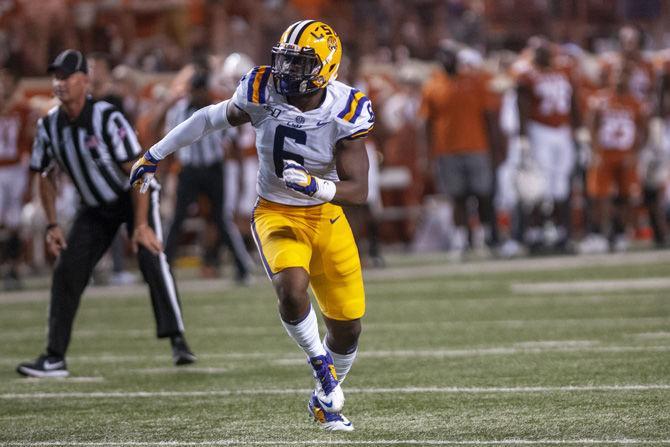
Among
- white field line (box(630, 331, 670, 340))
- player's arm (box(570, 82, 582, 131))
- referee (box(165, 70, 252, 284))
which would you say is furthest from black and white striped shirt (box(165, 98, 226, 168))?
white field line (box(630, 331, 670, 340))

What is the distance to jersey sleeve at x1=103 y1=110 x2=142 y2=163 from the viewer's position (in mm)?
7105

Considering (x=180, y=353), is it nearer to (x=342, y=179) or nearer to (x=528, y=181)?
(x=342, y=179)

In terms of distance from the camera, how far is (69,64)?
279 inches

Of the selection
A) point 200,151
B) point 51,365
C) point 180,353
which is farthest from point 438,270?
point 51,365

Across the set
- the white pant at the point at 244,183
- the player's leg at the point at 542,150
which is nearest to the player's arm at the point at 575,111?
the player's leg at the point at 542,150

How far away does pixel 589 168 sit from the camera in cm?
1398

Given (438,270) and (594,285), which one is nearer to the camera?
(594,285)

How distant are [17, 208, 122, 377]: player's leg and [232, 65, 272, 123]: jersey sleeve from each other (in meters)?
1.98

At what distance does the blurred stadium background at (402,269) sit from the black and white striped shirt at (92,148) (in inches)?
30.6

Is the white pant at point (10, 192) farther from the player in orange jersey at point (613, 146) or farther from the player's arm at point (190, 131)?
the player's arm at point (190, 131)

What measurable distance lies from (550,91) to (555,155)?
0.62 m

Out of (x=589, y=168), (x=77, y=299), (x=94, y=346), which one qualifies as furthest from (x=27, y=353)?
(x=589, y=168)

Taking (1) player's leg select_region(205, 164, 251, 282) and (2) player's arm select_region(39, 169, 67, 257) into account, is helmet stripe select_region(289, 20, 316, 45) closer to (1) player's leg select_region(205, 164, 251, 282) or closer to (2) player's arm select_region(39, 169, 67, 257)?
(2) player's arm select_region(39, 169, 67, 257)

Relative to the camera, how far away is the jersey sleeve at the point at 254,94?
5426 mm
